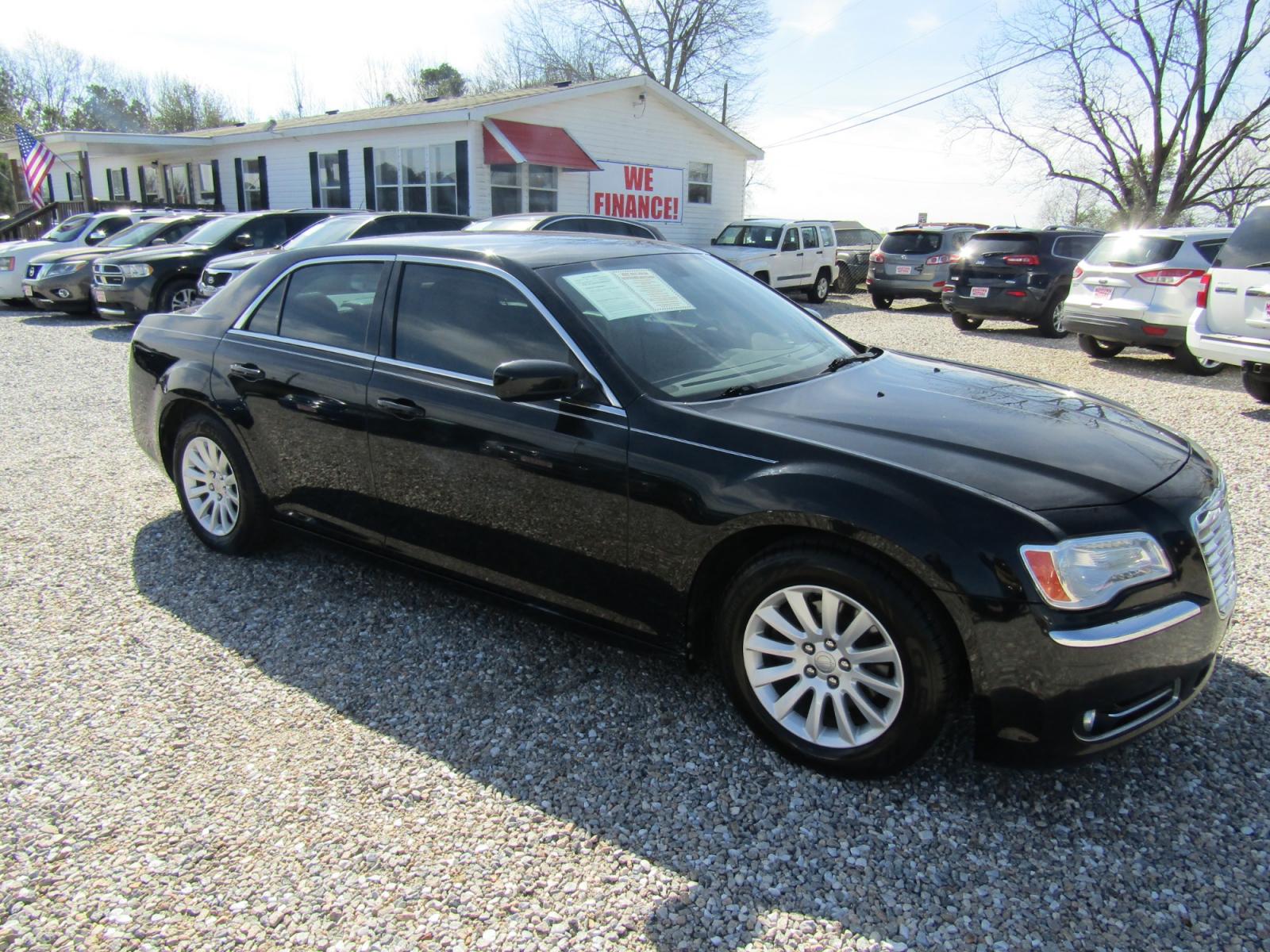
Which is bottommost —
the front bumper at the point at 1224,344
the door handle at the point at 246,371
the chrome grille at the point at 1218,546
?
the chrome grille at the point at 1218,546

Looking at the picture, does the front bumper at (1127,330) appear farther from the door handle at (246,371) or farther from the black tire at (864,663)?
the door handle at (246,371)

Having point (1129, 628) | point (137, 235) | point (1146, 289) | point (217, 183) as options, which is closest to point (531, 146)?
point (137, 235)

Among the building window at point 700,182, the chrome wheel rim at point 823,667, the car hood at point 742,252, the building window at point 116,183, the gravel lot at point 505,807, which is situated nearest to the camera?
the gravel lot at point 505,807

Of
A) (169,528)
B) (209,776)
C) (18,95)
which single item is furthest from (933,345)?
(18,95)

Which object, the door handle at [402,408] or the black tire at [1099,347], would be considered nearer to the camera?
the door handle at [402,408]

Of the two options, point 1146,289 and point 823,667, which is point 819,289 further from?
point 823,667

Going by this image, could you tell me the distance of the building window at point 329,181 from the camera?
69.6 ft

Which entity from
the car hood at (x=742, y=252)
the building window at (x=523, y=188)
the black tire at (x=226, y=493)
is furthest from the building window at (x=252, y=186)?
the black tire at (x=226, y=493)

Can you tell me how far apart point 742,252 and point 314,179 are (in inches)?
450

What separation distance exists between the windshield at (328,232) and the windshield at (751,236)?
8463mm

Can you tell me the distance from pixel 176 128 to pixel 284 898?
212 feet

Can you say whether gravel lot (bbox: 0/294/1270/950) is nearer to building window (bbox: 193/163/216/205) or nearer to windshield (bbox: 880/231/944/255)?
windshield (bbox: 880/231/944/255)

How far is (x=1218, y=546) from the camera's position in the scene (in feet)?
9.00

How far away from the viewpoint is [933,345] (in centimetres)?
1252
